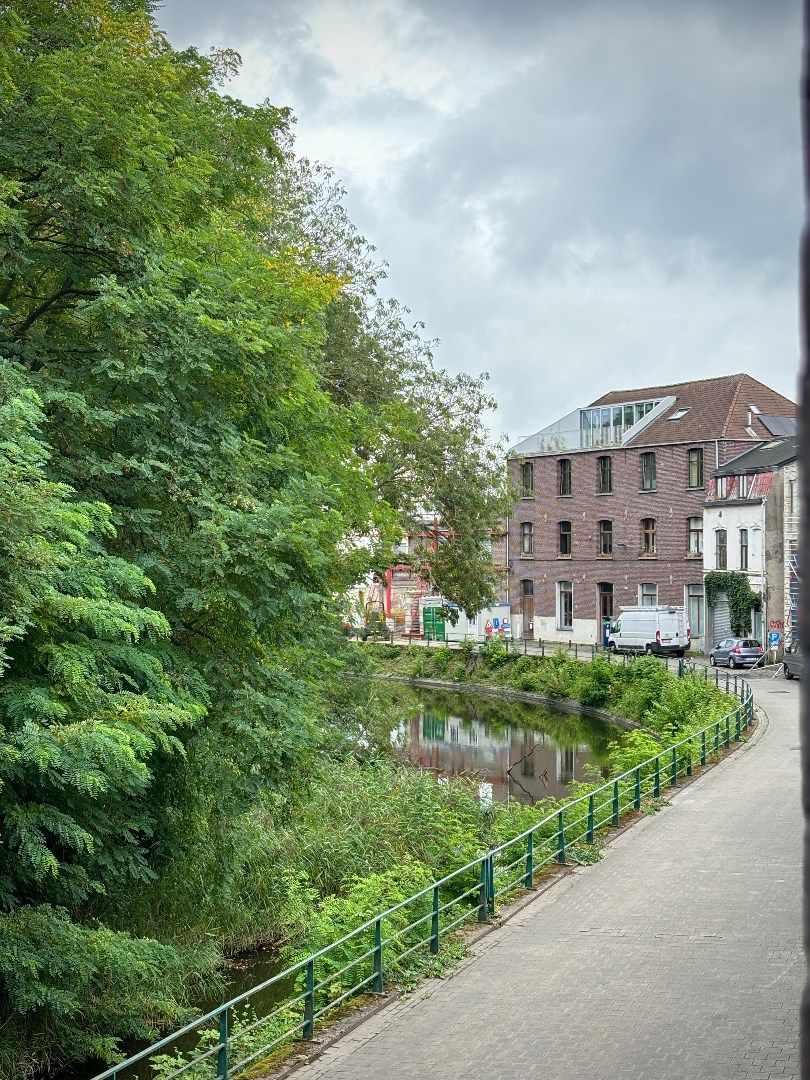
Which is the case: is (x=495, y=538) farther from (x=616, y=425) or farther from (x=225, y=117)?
(x=616, y=425)

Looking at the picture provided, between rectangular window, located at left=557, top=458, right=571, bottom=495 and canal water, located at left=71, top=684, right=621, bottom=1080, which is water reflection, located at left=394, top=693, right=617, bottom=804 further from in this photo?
rectangular window, located at left=557, top=458, right=571, bottom=495

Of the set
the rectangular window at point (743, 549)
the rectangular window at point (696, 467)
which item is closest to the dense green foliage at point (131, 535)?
the rectangular window at point (743, 549)

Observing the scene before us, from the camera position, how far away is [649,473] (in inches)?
2277

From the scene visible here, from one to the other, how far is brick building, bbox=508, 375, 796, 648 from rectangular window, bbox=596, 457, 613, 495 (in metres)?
0.07

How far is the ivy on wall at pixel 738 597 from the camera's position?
48.8 meters

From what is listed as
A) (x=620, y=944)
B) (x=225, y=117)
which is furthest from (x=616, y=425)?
(x=620, y=944)

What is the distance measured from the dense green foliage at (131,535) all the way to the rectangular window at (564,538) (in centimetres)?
4634

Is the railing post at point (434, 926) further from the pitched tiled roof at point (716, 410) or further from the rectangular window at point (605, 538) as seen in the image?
the rectangular window at point (605, 538)

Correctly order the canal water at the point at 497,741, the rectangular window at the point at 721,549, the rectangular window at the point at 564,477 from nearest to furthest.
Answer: the canal water at the point at 497,741, the rectangular window at the point at 721,549, the rectangular window at the point at 564,477

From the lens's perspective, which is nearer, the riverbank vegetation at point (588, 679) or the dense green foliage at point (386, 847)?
the dense green foliage at point (386, 847)

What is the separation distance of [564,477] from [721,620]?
545 inches

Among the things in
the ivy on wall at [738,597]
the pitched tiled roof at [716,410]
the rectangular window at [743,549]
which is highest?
the pitched tiled roof at [716,410]

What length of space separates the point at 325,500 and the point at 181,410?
1.95 meters

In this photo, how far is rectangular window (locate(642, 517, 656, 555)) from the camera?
5722 centimetres
